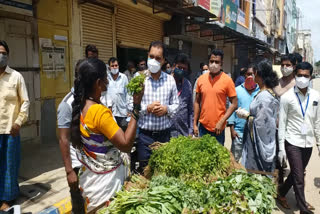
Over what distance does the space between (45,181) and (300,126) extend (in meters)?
4.09

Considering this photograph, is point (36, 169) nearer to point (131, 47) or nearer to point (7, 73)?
point (7, 73)

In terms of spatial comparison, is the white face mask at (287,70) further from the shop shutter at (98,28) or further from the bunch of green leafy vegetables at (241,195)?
the shop shutter at (98,28)

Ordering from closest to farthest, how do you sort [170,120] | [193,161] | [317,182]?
[193,161] → [170,120] → [317,182]

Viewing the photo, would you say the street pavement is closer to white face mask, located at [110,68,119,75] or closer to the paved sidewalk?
the paved sidewalk

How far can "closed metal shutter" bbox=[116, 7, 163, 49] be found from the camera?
854 centimetres

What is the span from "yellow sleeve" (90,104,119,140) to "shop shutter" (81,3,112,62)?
5.62 meters

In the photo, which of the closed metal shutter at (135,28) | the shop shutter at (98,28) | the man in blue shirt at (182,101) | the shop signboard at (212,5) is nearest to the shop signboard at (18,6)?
the shop shutter at (98,28)

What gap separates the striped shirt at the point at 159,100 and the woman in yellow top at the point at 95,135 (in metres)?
0.94

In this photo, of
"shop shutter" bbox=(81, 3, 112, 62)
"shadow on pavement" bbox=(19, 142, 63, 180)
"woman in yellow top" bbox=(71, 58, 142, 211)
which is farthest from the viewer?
"shop shutter" bbox=(81, 3, 112, 62)

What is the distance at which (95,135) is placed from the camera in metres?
2.02

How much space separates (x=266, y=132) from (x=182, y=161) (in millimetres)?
1789

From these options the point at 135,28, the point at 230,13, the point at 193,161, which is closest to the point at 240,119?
the point at 193,161

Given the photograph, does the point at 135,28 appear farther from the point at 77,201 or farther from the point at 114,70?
A: the point at 77,201

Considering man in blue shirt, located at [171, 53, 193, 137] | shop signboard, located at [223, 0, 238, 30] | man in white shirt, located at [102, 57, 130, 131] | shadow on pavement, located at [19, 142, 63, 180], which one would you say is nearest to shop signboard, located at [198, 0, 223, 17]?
shop signboard, located at [223, 0, 238, 30]
